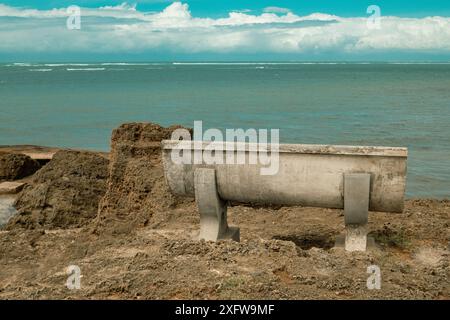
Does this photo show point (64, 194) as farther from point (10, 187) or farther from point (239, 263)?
point (239, 263)

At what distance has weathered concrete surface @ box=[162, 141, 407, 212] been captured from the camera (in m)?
6.56

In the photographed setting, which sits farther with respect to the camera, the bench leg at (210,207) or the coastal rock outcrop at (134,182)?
the coastal rock outcrop at (134,182)

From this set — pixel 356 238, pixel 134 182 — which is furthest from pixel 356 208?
pixel 134 182

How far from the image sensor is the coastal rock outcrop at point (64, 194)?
433 inches

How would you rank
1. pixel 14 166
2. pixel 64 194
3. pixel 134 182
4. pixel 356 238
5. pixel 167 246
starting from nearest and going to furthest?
pixel 167 246, pixel 356 238, pixel 134 182, pixel 64 194, pixel 14 166

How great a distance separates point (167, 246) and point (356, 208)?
247 centimetres

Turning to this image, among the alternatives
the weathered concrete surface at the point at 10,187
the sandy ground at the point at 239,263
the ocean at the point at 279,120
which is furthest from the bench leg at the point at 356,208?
the weathered concrete surface at the point at 10,187

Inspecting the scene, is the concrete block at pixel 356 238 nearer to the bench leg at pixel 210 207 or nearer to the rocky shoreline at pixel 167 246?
the rocky shoreline at pixel 167 246

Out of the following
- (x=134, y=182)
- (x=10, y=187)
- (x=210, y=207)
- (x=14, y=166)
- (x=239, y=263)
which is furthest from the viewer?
(x=14, y=166)

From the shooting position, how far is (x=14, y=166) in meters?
15.4

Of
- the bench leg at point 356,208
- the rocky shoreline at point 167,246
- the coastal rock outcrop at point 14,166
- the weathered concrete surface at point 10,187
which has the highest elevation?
the bench leg at point 356,208

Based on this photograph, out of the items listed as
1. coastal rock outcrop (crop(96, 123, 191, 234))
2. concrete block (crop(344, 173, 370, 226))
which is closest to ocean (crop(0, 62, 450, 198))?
coastal rock outcrop (crop(96, 123, 191, 234))

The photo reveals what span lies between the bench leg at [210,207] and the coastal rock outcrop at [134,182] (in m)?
2.10
